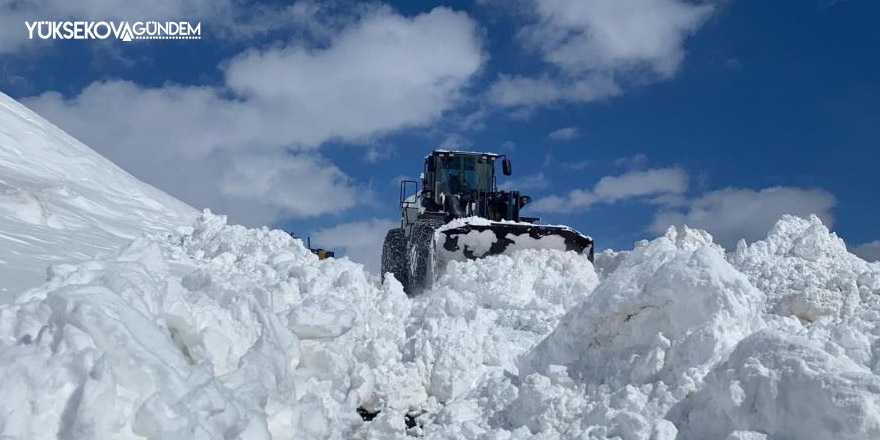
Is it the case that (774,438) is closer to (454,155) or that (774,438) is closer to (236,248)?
(236,248)

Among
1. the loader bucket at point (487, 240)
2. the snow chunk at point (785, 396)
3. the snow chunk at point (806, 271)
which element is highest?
the loader bucket at point (487, 240)

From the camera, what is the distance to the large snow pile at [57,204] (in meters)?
6.39

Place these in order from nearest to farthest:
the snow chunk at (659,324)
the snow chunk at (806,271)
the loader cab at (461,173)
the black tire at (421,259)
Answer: the snow chunk at (659,324) → the snow chunk at (806,271) → the black tire at (421,259) → the loader cab at (461,173)

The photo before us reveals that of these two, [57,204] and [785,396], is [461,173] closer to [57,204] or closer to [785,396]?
[57,204]

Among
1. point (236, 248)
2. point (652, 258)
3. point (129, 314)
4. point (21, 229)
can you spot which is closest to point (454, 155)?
point (236, 248)

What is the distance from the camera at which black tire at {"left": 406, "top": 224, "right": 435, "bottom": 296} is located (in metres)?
10.9

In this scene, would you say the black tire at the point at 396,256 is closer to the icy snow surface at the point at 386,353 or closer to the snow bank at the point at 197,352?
the icy snow surface at the point at 386,353

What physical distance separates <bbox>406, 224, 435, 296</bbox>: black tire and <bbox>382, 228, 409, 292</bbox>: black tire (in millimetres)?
398

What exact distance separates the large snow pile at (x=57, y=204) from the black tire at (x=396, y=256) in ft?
10.7

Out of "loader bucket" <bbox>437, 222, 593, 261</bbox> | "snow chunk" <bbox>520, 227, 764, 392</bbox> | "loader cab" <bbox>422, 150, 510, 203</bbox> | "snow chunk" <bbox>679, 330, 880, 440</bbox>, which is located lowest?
"snow chunk" <bbox>679, 330, 880, 440</bbox>

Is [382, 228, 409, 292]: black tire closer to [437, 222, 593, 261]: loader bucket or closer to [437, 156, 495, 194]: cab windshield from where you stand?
[437, 156, 495, 194]: cab windshield

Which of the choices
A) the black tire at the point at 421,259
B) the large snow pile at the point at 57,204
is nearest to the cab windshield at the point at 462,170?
the black tire at the point at 421,259

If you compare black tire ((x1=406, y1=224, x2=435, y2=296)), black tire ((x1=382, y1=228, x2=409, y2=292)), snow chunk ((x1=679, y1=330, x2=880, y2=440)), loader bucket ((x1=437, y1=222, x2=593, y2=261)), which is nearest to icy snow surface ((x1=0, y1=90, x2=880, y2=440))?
snow chunk ((x1=679, y1=330, x2=880, y2=440))

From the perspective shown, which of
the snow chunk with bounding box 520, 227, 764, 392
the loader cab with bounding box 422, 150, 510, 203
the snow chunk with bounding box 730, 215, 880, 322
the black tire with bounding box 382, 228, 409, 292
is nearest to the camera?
the snow chunk with bounding box 520, 227, 764, 392
